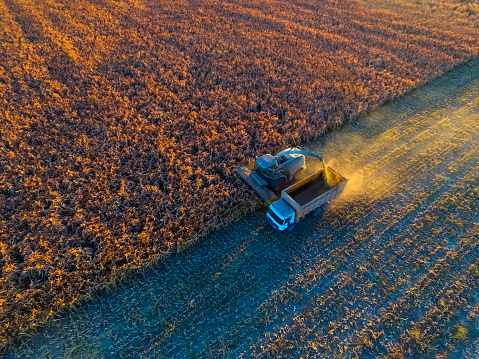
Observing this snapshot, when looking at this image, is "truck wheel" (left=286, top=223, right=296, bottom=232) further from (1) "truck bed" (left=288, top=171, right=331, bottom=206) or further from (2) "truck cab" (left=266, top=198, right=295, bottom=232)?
(1) "truck bed" (left=288, top=171, right=331, bottom=206)

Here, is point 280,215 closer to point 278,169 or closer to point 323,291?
point 278,169

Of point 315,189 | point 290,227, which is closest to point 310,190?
point 315,189

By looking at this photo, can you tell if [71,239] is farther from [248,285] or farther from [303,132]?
[303,132]

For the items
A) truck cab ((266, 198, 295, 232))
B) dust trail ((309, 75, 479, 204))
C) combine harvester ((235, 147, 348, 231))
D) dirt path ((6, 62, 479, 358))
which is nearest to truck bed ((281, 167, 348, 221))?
combine harvester ((235, 147, 348, 231))

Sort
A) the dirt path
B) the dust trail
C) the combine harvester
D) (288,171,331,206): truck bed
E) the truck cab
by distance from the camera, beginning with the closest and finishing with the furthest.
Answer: the dirt path, the truck cab, the combine harvester, (288,171,331,206): truck bed, the dust trail

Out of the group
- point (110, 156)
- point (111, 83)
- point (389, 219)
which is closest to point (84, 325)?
point (110, 156)

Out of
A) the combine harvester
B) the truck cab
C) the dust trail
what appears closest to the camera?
the truck cab

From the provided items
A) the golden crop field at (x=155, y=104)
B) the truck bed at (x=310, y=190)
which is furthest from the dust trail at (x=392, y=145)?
the golden crop field at (x=155, y=104)

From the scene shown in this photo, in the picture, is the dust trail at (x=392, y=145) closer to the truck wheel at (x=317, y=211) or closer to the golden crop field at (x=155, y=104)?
the golden crop field at (x=155, y=104)
